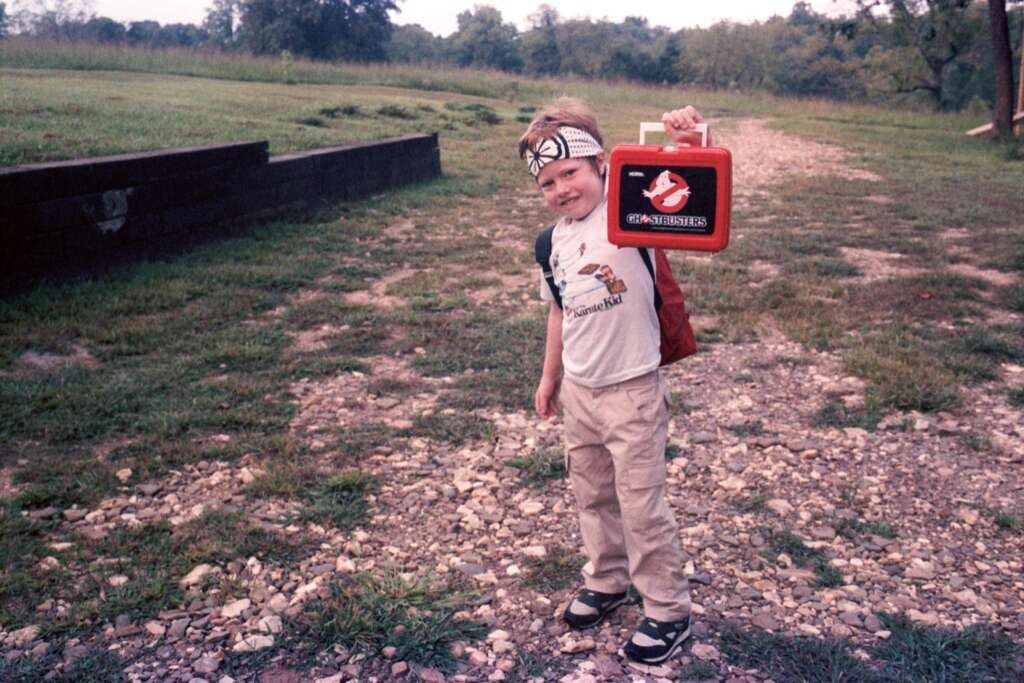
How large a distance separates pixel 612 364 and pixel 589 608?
2.50ft

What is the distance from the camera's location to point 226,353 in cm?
495

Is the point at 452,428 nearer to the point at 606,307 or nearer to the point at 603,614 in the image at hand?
the point at 603,614

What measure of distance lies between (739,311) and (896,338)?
39.5 inches

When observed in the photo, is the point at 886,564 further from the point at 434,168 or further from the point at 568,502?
the point at 434,168

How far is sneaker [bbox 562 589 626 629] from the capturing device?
8.95ft

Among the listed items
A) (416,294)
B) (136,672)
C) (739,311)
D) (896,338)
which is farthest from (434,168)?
(136,672)

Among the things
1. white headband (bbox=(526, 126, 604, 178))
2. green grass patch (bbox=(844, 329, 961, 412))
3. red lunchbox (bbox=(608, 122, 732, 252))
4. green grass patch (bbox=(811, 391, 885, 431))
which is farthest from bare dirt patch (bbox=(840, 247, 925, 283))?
red lunchbox (bbox=(608, 122, 732, 252))

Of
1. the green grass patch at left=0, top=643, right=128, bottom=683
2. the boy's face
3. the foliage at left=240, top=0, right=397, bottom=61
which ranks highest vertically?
the foliage at left=240, top=0, right=397, bottom=61

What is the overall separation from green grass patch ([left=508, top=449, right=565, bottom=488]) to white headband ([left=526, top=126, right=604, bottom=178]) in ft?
5.02

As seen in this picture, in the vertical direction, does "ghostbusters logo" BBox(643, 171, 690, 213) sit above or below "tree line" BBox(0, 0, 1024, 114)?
below

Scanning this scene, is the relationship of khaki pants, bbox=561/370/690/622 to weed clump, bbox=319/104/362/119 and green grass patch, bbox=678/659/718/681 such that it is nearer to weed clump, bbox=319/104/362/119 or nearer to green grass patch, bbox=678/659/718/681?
green grass patch, bbox=678/659/718/681

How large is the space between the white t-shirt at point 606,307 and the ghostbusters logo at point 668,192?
23 centimetres

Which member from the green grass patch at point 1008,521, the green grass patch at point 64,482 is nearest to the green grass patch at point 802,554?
the green grass patch at point 1008,521

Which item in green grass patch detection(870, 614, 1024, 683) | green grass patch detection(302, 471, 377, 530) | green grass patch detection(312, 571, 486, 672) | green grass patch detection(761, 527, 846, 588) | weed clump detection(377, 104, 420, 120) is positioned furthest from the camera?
weed clump detection(377, 104, 420, 120)
